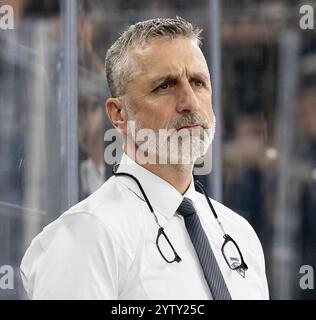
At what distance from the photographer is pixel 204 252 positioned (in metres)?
1.07

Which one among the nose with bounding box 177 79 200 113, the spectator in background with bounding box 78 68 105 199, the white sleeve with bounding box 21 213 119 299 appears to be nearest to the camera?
the white sleeve with bounding box 21 213 119 299

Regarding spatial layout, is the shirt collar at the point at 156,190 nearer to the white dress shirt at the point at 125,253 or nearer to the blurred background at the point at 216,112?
the white dress shirt at the point at 125,253

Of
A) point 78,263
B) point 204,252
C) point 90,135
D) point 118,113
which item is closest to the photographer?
point 78,263

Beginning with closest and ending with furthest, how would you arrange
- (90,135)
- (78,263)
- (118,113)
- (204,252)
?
(78,263), (204,252), (118,113), (90,135)

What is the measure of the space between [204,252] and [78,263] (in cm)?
21

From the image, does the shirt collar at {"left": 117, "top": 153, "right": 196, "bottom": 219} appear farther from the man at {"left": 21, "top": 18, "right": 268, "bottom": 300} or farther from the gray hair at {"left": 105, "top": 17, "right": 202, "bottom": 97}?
the gray hair at {"left": 105, "top": 17, "right": 202, "bottom": 97}

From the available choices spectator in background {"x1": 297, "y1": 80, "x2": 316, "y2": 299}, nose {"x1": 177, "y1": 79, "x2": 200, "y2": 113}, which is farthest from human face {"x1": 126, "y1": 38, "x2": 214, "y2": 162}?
spectator in background {"x1": 297, "y1": 80, "x2": 316, "y2": 299}

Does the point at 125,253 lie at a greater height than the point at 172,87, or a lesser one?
lesser

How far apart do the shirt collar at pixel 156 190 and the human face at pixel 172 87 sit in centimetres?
6

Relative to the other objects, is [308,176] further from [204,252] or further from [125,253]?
[125,253]

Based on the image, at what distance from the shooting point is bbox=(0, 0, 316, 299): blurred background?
221 cm

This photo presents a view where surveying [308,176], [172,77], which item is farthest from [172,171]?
[308,176]

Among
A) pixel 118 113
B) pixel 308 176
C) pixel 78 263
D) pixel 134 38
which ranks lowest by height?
pixel 78 263
